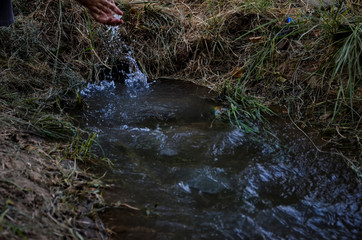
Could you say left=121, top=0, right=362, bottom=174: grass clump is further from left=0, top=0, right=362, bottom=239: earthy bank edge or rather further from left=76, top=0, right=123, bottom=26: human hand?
left=76, top=0, right=123, bottom=26: human hand

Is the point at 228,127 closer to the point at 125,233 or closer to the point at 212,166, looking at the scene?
the point at 212,166

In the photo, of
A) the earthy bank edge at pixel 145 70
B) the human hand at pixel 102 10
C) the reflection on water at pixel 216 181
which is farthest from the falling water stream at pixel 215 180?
the human hand at pixel 102 10

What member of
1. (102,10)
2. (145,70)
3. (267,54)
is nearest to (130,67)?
(145,70)

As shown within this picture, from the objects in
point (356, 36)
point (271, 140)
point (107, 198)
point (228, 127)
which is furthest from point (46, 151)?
point (356, 36)

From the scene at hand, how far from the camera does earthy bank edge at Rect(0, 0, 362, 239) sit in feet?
4.58

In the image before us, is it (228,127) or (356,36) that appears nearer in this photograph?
(356,36)

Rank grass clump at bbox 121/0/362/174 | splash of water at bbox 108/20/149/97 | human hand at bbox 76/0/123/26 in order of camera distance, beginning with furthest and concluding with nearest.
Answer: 1. splash of water at bbox 108/20/149/97
2. grass clump at bbox 121/0/362/174
3. human hand at bbox 76/0/123/26

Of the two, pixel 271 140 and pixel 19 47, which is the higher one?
pixel 19 47

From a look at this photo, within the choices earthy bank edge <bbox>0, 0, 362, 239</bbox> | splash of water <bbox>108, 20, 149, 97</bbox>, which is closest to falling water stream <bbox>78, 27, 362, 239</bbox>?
earthy bank edge <bbox>0, 0, 362, 239</bbox>

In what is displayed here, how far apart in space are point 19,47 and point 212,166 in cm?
235

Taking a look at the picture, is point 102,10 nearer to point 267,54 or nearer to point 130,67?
point 130,67

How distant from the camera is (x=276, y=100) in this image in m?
2.83

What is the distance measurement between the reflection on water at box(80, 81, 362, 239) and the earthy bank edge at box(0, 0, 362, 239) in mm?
157

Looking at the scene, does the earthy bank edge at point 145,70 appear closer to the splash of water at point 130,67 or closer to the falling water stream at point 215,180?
the splash of water at point 130,67
